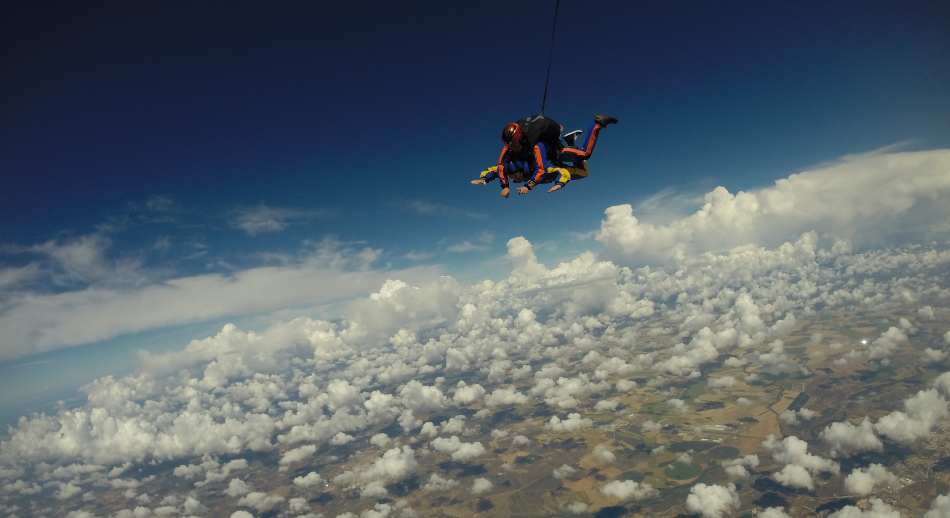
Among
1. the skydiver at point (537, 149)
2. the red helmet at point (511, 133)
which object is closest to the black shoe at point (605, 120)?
the skydiver at point (537, 149)

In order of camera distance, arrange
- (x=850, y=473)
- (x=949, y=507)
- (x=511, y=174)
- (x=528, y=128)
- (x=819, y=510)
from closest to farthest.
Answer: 1. (x=528, y=128)
2. (x=511, y=174)
3. (x=949, y=507)
4. (x=819, y=510)
5. (x=850, y=473)

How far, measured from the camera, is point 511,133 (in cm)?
1750

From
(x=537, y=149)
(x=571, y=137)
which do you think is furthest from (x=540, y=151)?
(x=571, y=137)

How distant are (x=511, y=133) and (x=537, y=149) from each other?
141 centimetres

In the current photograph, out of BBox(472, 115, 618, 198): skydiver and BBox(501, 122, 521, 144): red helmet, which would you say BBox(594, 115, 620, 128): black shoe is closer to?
BBox(472, 115, 618, 198): skydiver

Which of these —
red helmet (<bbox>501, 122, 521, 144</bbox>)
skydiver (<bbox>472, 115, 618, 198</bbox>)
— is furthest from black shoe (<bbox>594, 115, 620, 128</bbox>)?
red helmet (<bbox>501, 122, 521, 144</bbox>)

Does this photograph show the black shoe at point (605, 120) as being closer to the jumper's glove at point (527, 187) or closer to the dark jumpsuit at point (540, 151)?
the dark jumpsuit at point (540, 151)

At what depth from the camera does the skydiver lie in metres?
17.6

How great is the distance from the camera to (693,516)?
18475cm

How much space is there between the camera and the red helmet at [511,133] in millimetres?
17469

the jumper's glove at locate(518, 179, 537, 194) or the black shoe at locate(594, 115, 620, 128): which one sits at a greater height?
the black shoe at locate(594, 115, 620, 128)

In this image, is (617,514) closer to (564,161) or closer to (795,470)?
(795,470)

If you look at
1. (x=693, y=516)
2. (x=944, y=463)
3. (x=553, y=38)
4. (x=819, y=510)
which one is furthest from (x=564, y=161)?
(x=944, y=463)

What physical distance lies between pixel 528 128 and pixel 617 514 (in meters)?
238
